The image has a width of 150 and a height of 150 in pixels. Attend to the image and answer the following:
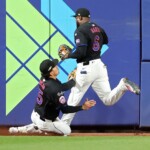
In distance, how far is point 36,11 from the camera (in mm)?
8031

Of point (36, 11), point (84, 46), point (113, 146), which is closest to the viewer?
point (113, 146)

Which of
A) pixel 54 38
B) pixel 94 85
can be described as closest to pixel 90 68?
pixel 94 85

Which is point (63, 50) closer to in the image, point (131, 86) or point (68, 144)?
point (131, 86)

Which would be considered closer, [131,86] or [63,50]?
[131,86]

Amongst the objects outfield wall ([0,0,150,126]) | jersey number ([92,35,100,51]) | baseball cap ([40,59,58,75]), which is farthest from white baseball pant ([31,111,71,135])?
jersey number ([92,35,100,51])

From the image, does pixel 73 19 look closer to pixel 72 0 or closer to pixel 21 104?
pixel 72 0

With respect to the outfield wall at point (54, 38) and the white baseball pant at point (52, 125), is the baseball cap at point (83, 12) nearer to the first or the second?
the outfield wall at point (54, 38)

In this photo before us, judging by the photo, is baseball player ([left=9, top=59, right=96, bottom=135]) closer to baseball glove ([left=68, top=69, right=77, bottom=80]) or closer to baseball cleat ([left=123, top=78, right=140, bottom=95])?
baseball glove ([left=68, top=69, right=77, bottom=80])

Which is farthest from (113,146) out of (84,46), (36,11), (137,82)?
(36,11)

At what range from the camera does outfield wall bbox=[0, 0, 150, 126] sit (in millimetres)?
8031

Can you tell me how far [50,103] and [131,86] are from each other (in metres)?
1.19

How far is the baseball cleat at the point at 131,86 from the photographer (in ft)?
24.0

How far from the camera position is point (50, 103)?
6934 mm

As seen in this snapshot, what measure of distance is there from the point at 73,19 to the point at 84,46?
3.11ft
